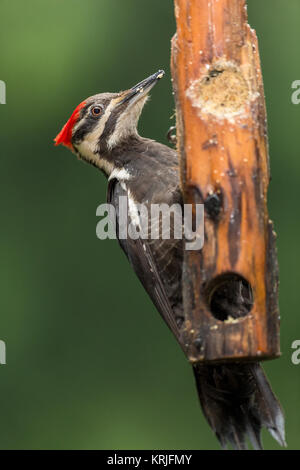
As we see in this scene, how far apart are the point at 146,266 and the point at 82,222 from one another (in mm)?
3341

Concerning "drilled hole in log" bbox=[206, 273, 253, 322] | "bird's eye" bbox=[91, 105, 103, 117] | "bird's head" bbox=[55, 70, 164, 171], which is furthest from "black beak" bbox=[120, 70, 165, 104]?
"drilled hole in log" bbox=[206, 273, 253, 322]

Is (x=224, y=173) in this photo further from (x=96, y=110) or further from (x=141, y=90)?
(x=96, y=110)

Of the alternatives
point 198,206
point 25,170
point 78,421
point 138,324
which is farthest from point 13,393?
point 198,206

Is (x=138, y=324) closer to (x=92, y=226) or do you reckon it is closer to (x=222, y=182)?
(x=92, y=226)

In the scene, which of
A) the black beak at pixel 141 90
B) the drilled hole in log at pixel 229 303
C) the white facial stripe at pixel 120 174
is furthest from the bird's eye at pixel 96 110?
the drilled hole in log at pixel 229 303

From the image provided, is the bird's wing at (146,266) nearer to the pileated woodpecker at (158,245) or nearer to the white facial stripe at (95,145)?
the pileated woodpecker at (158,245)

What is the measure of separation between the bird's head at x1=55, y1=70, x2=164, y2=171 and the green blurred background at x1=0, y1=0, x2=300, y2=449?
7.96 ft

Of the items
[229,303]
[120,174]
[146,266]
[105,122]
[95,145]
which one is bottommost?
[229,303]

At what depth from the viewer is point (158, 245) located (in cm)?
484

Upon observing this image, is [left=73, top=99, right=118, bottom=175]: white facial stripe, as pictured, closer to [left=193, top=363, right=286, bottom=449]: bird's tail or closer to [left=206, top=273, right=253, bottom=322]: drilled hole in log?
[left=206, top=273, right=253, bottom=322]: drilled hole in log

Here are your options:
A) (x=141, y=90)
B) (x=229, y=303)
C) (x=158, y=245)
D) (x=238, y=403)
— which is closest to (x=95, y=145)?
(x=141, y=90)

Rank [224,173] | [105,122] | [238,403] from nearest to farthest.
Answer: [224,173] → [238,403] → [105,122]

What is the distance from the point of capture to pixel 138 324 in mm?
8008

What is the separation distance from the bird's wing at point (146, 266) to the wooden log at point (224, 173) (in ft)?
1.57
